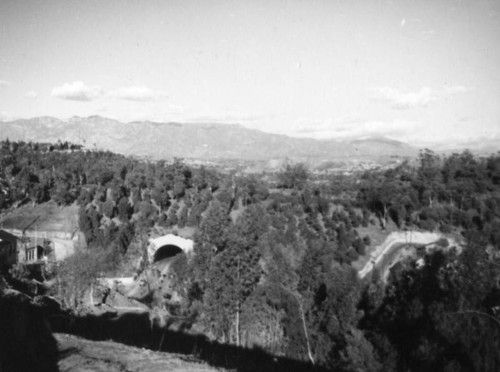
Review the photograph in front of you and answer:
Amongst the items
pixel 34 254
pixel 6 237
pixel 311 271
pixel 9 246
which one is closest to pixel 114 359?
pixel 311 271

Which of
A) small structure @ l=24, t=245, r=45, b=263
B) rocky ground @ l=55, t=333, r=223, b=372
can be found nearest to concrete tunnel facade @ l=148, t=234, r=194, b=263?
small structure @ l=24, t=245, r=45, b=263

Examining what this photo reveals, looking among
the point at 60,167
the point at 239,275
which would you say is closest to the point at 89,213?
the point at 60,167

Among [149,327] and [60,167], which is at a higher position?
[60,167]

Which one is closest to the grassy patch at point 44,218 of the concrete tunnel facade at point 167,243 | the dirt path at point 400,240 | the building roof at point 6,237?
the building roof at point 6,237

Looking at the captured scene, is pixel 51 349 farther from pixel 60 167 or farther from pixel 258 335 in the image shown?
pixel 60 167

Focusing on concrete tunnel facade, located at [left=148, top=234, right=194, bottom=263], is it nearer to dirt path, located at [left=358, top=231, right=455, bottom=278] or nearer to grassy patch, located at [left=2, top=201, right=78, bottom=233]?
grassy patch, located at [left=2, top=201, right=78, bottom=233]

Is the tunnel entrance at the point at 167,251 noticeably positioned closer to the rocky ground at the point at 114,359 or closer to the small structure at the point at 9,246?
the small structure at the point at 9,246

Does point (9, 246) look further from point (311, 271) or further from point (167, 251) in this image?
point (311, 271)
